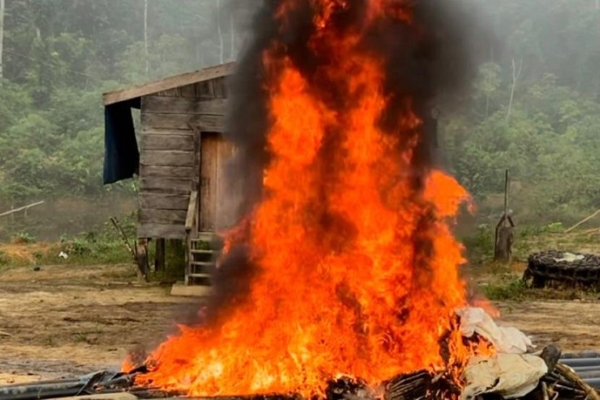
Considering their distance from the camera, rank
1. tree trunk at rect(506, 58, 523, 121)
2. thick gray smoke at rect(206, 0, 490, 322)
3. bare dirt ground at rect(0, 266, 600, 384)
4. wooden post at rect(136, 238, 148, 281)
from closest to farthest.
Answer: thick gray smoke at rect(206, 0, 490, 322) < bare dirt ground at rect(0, 266, 600, 384) < wooden post at rect(136, 238, 148, 281) < tree trunk at rect(506, 58, 523, 121)

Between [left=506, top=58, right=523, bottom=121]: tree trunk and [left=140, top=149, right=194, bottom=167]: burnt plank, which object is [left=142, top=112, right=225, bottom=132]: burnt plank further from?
[left=506, top=58, right=523, bottom=121]: tree trunk

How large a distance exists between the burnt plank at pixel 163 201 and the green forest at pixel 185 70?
5743 mm

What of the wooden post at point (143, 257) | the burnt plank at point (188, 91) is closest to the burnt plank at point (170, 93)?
the burnt plank at point (188, 91)

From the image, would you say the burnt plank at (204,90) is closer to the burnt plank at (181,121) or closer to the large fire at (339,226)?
the burnt plank at (181,121)

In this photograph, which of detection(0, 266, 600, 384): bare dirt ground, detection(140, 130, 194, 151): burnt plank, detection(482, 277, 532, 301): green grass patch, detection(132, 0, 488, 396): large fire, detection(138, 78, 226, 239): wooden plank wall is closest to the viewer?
detection(132, 0, 488, 396): large fire

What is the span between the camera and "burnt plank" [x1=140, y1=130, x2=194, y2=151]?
14391 millimetres

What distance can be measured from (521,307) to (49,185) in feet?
67.7

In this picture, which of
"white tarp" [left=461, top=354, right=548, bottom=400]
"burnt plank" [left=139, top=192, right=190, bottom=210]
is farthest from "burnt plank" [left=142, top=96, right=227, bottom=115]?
"white tarp" [left=461, top=354, right=548, bottom=400]

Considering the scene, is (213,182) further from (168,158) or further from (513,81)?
(513,81)

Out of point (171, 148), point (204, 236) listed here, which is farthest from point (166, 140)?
point (204, 236)

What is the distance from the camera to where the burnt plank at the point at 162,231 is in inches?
576

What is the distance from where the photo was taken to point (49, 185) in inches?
1101

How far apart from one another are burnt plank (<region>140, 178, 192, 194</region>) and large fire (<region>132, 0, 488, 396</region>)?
7259mm

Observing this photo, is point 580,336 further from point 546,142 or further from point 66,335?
point 546,142
